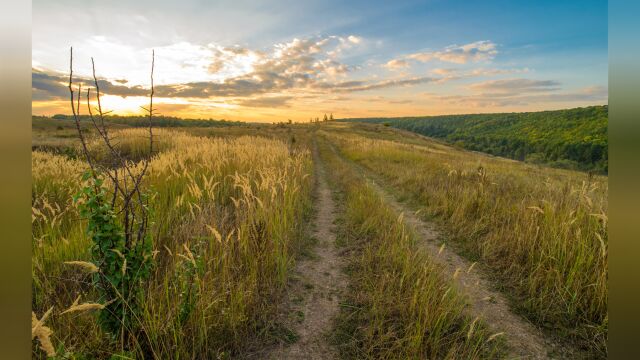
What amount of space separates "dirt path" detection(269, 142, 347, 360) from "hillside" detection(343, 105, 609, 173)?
47492 mm

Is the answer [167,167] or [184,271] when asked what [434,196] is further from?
[167,167]

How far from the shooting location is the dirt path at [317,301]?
110 inches

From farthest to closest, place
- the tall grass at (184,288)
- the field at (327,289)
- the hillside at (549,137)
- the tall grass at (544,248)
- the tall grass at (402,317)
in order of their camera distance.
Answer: the hillside at (549,137) → the tall grass at (544,248) → the tall grass at (402,317) → the field at (327,289) → the tall grass at (184,288)

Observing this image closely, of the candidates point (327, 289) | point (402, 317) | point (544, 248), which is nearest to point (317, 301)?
point (327, 289)

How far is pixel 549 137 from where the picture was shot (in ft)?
298

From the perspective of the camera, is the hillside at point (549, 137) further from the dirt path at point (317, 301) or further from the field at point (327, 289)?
the dirt path at point (317, 301)

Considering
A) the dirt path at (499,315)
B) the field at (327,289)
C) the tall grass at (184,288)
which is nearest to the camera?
the tall grass at (184,288)

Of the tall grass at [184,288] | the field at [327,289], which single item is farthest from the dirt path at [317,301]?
the tall grass at [184,288]

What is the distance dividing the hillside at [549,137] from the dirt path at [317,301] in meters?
47.5

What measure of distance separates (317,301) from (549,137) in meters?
118

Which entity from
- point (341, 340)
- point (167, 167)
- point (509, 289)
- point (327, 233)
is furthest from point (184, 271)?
point (167, 167)

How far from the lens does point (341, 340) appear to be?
293 cm

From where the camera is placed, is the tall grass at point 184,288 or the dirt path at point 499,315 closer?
the tall grass at point 184,288

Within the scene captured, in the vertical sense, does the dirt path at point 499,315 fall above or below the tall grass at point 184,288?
below
